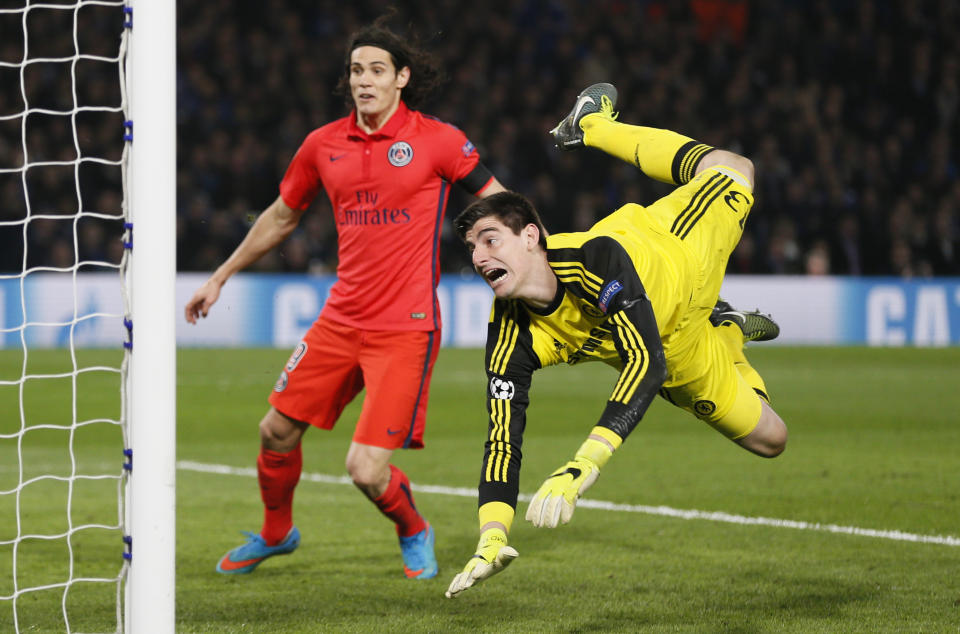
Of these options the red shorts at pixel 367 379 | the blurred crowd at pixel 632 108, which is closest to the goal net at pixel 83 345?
the blurred crowd at pixel 632 108

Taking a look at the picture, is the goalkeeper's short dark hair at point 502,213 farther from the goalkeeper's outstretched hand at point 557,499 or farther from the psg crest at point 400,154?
the psg crest at point 400,154

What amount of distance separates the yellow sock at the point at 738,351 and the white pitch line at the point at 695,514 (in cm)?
95

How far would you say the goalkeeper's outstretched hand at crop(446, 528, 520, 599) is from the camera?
3.38m

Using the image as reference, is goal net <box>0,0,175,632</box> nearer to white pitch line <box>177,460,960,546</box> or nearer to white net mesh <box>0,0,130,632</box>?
white net mesh <box>0,0,130,632</box>

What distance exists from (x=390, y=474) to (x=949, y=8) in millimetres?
18906

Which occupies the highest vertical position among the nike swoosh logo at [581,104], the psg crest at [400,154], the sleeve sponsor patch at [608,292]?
the nike swoosh logo at [581,104]

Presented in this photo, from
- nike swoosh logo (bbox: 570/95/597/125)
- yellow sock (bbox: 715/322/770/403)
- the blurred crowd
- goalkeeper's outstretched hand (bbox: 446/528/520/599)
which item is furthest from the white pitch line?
the blurred crowd

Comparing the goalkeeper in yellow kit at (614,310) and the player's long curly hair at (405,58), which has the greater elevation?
the player's long curly hair at (405,58)

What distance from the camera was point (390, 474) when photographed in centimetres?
530

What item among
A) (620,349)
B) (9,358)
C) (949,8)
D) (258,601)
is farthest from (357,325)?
(949,8)

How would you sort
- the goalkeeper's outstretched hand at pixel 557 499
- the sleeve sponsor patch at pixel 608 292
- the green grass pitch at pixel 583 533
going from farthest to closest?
the green grass pitch at pixel 583 533, the sleeve sponsor patch at pixel 608 292, the goalkeeper's outstretched hand at pixel 557 499

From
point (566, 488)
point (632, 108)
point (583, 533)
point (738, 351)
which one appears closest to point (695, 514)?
point (583, 533)

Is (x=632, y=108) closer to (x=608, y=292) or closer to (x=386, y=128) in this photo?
→ (x=386, y=128)

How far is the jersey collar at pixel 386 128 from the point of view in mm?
5227
